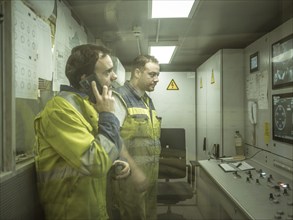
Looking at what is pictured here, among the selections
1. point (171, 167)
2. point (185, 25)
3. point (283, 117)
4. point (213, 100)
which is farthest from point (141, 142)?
point (283, 117)

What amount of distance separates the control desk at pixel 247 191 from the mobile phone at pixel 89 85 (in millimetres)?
638

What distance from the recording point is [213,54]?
3.71 feet

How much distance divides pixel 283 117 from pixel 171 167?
83 centimetres

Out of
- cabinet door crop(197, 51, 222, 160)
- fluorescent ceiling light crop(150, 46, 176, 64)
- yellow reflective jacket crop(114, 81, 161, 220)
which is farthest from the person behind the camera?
cabinet door crop(197, 51, 222, 160)

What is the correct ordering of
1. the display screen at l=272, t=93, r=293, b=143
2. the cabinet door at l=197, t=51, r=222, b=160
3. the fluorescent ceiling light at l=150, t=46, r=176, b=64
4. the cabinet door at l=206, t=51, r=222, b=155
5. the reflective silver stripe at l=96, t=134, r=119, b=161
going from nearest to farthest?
1. the reflective silver stripe at l=96, t=134, r=119, b=161
2. the fluorescent ceiling light at l=150, t=46, r=176, b=64
3. the cabinet door at l=197, t=51, r=222, b=160
4. the cabinet door at l=206, t=51, r=222, b=155
5. the display screen at l=272, t=93, r=293, b=143

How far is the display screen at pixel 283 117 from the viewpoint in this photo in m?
1.34

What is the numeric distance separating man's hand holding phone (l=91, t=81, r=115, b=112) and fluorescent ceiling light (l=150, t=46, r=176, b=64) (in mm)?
264

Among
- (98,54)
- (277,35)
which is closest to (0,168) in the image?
(98,54)

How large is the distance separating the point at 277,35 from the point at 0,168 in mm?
1458

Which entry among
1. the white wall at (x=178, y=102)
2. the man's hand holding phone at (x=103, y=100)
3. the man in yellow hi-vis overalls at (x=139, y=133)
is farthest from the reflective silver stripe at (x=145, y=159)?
the man's hand holding phone at (x=103, y=100)

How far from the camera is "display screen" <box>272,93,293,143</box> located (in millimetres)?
1338

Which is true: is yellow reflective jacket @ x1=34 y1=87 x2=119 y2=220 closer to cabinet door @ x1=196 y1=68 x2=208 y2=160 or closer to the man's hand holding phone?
the man's hand holding phone

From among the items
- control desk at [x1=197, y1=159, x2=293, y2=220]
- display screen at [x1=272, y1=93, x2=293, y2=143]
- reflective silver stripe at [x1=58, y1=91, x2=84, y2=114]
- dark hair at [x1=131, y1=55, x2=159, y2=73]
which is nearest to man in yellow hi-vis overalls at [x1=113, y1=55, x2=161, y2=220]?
dark hair at [x1=131, y1=55, x2=159, y2=73]

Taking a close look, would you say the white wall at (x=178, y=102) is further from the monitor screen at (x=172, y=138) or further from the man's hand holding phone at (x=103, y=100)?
the man's hand holding phone at (x=103, y=100)
